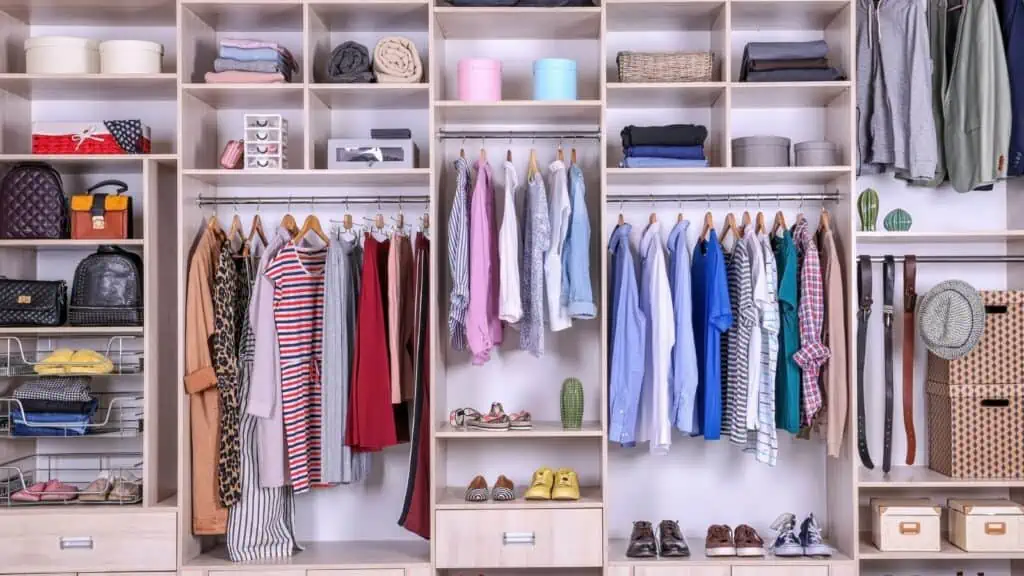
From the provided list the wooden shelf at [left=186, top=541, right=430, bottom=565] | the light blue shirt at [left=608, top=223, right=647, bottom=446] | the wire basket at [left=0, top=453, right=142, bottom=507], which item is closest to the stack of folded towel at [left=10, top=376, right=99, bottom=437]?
the wire basket at [left=0, top=453, right=142, bottom=507]

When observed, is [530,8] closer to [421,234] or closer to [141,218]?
[421,234]

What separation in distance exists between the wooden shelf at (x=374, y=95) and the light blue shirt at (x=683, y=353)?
128 cm

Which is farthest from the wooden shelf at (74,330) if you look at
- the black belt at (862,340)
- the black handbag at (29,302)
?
the black belt at (862,340)

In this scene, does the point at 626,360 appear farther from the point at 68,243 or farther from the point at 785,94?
the point at 68,243

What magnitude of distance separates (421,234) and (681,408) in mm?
1291

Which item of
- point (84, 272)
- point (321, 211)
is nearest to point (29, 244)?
point (84, 272)

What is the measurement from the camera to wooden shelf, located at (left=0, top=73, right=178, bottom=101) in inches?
157

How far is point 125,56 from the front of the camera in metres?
4.01

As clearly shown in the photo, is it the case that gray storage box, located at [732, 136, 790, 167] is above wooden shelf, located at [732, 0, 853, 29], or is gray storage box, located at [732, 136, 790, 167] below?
below

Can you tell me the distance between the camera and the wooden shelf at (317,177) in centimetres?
398

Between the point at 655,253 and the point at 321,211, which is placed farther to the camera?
the point at 321,211

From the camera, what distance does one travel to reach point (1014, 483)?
156 inches

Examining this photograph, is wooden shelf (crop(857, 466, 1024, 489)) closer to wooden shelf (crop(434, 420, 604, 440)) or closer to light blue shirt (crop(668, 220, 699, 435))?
light blue shirt (crop(668, 220, 699, 435))

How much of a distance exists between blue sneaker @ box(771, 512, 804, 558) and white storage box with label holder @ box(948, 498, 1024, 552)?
2.23 feet
